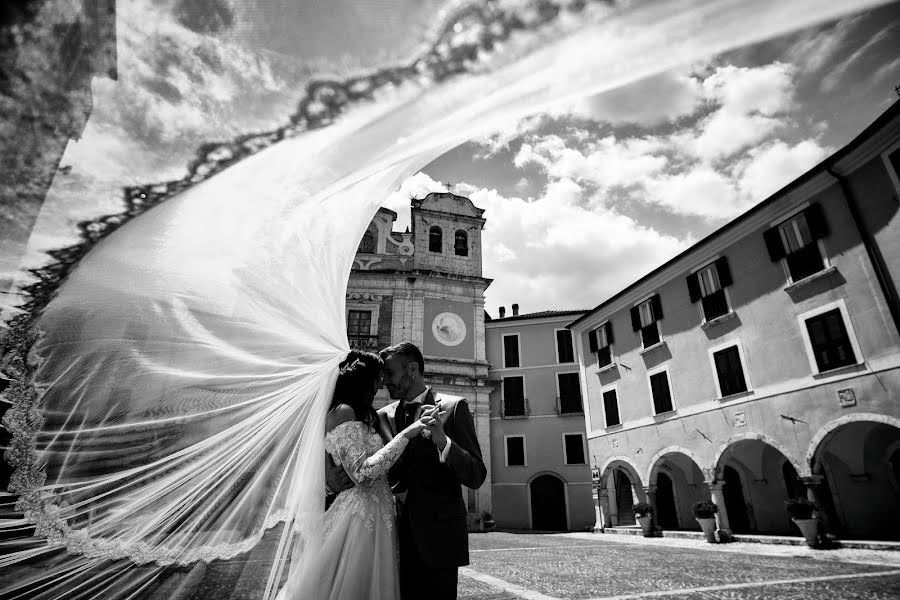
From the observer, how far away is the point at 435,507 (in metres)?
2.44

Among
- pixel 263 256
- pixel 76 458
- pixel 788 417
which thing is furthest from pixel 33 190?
pixel 788 417

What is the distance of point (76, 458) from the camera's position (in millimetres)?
2502

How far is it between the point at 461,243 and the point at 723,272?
16.0 m

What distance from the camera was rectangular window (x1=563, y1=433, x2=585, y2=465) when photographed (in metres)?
24.7

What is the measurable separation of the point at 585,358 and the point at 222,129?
2204 centimetres

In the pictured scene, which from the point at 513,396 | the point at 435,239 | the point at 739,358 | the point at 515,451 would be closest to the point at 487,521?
the point at 515,451

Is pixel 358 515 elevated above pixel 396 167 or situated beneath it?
situated beneath

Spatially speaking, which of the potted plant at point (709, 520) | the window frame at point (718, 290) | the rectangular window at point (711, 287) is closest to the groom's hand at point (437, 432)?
the potted plant at point (709, 520)

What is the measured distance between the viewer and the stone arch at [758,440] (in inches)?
461

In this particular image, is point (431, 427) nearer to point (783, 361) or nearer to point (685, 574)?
point (685, 574)

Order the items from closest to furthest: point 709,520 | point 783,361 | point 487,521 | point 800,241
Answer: point 783,361 < point 800,241 < point 709,520 < point 487,521

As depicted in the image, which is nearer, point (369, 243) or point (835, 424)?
point (835, 424)

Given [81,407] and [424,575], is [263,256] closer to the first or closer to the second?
[81,407]

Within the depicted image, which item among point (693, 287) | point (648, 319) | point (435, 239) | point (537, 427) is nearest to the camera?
point (693, 287)
